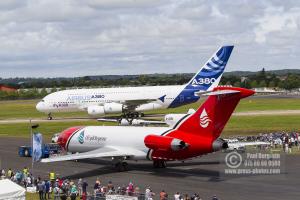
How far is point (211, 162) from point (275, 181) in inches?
382

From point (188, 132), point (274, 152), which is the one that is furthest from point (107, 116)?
point (188, 132)

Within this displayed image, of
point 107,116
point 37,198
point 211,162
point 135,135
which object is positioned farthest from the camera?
point 107,116

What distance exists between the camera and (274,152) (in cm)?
5238

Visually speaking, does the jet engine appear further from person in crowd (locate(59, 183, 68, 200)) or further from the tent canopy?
the tent canopy

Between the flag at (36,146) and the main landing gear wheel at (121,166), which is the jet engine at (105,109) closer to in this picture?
the main landing gear wheel at (121,166)

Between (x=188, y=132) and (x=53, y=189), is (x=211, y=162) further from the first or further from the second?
A: (x=53, y=189)

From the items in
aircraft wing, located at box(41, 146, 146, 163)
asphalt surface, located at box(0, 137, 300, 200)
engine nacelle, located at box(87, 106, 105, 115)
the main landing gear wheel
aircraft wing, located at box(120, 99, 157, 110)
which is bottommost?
asphalt surface, located at box(0, 137, 300, 200)

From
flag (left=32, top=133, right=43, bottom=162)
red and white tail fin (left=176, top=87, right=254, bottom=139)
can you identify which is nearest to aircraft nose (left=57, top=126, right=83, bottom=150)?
flag (left=32, top=133, right=43, bottom=162)

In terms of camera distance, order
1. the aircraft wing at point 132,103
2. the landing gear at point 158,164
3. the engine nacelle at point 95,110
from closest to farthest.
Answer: the landing gear at point 158,164, the engine nacelle at point 95,110, the aircraft wing at point 132,103

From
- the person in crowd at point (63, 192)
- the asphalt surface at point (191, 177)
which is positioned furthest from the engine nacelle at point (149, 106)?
the person in crowd at point (63, 192)

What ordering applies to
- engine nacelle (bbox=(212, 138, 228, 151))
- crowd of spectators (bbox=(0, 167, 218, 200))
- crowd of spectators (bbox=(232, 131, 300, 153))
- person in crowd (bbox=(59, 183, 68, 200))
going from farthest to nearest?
crowd of spectators (bbox=(232, 131, 300, 153))
engine nacelle (bbox=(212, 138, 228, 151))
person in crowd (bbox=(59, 183, 68, 200))
crowd of spectators (bbox=(0, 167, 218, 200))

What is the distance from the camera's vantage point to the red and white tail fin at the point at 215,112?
39188 mm

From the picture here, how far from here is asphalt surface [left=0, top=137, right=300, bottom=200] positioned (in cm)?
3591

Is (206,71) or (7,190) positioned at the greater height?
(206,71)
